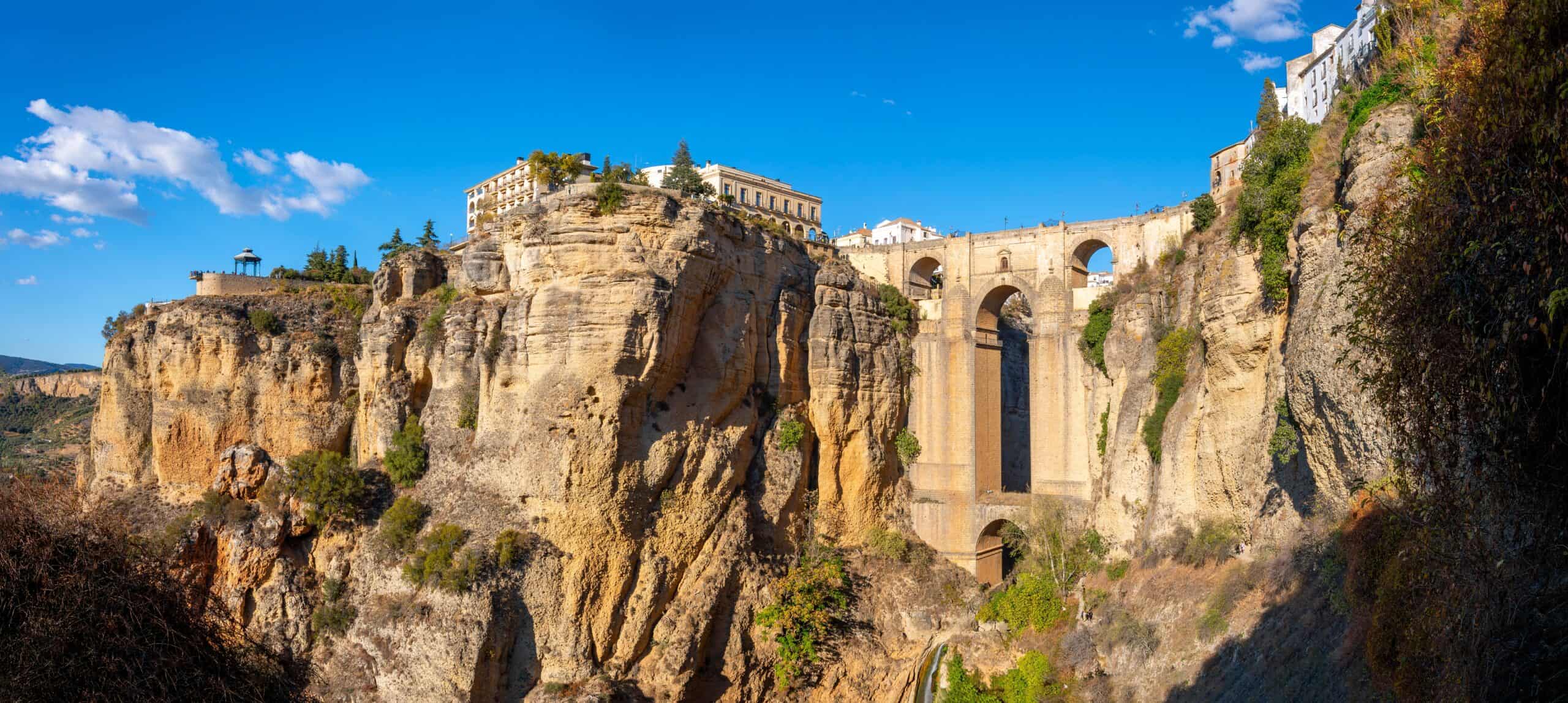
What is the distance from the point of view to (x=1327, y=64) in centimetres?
2652

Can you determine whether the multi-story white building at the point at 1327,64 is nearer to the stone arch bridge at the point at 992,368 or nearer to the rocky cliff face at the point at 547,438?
the stone arch bridge at the point at 992,368

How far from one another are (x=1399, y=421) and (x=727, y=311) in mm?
18889

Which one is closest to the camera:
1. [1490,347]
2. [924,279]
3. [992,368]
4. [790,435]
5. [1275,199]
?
[1490,347]

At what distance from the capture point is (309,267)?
33562 mm

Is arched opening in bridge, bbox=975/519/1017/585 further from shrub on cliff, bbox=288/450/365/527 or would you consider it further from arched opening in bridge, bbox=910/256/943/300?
shrub on cliff, bbox=288/450/365/527

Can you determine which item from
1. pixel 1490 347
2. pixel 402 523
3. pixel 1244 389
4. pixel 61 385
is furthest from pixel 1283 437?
pixel 61 385

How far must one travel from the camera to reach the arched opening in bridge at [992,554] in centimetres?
2806

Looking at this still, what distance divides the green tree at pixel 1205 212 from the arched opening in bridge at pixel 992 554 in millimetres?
9630

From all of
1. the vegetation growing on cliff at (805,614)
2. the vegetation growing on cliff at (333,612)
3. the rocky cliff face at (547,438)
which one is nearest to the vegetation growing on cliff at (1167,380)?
the rocky cliff face at (547,438)

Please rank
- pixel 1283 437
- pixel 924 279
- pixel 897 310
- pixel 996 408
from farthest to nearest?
pixel 924 279 < pixel 897 310 < pixel 996 408 < pixel 1283 437

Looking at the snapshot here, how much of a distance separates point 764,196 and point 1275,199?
85.7ft

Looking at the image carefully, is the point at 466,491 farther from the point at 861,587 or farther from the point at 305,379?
the point at 861,587

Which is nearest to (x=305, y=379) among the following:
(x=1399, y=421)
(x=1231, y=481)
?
(x=1231, y=481)

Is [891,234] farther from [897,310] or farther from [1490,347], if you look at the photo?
[1490,347]
